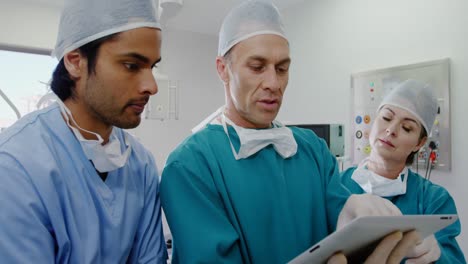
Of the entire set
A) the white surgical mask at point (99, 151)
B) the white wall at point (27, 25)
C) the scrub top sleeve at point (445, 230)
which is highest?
the white wall at point (27, 25)

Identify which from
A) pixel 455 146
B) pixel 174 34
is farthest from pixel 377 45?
pixel 174 34

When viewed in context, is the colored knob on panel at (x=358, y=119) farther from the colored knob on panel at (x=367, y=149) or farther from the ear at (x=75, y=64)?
the ear at (x=75, y=64)

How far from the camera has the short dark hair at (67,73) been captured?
0.96m

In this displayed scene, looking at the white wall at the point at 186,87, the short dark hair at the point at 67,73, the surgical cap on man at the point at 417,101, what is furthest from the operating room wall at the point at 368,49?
the short dark hair at the point at 67,73

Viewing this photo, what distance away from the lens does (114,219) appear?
3.11ft

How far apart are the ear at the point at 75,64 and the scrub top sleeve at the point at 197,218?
363 millimetres

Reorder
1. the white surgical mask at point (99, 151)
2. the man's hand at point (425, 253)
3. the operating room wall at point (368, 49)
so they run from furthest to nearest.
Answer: the operating room wall at point (368, 49) → the man's hand at point (425, 253) → the white surgical mask at point (99, 151)

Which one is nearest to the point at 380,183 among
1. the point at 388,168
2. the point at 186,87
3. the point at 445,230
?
the point at 388,168

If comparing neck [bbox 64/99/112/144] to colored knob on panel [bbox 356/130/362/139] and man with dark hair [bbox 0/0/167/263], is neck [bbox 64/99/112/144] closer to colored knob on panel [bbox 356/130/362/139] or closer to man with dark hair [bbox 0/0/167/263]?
man with dark hair [bbox 0/0/167/263]

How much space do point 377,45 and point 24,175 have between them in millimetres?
2654

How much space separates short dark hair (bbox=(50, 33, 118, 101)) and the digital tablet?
28.7 inches

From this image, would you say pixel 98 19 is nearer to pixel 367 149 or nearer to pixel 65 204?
pixel 65 204

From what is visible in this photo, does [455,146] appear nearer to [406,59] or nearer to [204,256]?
[406,59]

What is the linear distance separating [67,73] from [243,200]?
2.03ft
